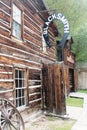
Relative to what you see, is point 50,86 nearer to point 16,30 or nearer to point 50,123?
point 50,123

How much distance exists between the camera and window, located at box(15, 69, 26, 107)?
33.5ft

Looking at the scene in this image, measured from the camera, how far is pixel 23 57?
10.7 metres

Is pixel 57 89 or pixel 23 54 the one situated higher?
pixel 23 54

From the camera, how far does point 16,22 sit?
1039 centimetres

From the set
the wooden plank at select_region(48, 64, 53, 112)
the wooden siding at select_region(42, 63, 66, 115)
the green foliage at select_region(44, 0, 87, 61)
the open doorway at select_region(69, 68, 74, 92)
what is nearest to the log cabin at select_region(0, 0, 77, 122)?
the wooden siding at select_region(42, 63, 66, 115)

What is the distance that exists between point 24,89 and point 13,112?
2.49 m

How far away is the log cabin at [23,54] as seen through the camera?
29.7ft

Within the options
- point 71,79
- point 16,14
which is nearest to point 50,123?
point 16,14

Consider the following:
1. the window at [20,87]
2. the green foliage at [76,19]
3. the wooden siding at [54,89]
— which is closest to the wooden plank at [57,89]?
the wooden siding at [54,89]

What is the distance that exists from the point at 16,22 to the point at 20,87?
247 cm

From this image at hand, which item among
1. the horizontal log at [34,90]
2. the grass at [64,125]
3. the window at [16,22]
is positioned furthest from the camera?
the horizontal log at [34,90]

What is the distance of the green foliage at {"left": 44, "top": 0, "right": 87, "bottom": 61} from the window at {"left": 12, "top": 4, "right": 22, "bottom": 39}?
13.3 m

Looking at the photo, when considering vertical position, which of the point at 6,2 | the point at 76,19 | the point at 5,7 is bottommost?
the point at 5,7

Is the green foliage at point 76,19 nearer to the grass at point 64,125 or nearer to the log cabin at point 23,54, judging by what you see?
the log cabin at point 23,54
